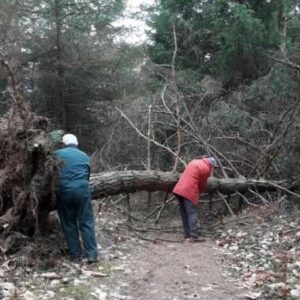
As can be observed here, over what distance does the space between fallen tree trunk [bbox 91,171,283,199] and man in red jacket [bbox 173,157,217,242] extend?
0.68m


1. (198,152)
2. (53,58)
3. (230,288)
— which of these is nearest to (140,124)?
(198,152)

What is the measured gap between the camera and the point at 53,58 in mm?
13719

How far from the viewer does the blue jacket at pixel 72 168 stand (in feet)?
19.0

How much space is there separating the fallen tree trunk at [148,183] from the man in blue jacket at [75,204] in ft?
4.90

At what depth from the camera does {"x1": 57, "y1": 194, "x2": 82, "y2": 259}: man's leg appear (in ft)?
19.1

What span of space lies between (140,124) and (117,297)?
6766 millimetres

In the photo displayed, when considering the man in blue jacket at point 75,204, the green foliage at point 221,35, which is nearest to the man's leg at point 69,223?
the man in blue jacket at point 75,204

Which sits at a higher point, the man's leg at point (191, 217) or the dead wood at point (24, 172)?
the dead wood at point (24, 172)

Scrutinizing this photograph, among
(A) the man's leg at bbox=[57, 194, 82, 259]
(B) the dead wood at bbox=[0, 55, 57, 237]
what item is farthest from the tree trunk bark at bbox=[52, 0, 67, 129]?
(A) the man's leg at bbox=[57, 194, 82, 259]

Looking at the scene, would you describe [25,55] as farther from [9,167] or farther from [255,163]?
[9,167]

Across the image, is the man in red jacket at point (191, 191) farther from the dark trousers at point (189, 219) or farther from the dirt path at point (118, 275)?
the dirt path at point (118, 275)

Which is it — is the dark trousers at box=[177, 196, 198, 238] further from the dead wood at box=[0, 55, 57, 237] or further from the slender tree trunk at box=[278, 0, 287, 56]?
the slender tree trunk at box=[278, 0, 287, 56]

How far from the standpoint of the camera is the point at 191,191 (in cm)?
785

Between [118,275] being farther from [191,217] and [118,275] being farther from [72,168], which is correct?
[191,217]
